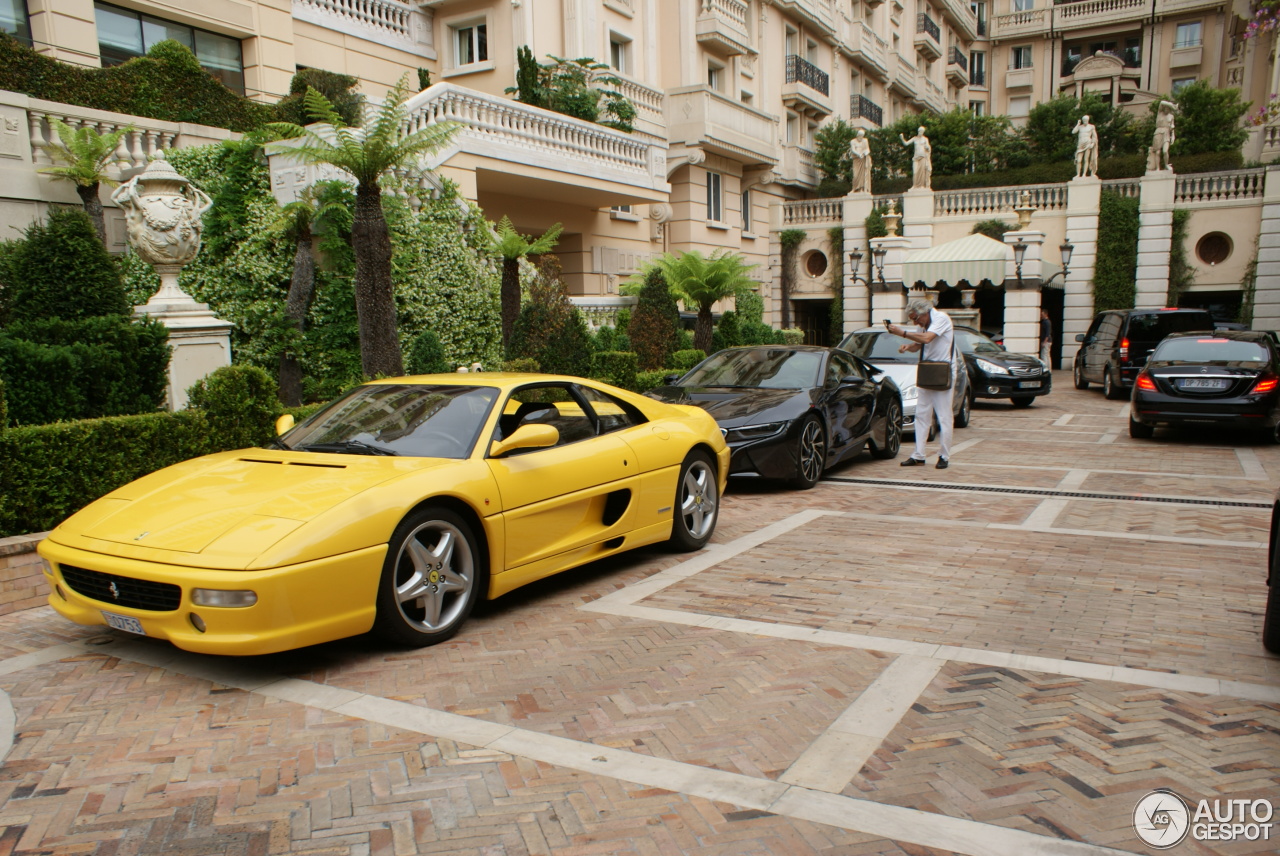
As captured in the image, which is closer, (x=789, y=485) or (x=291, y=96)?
(x=789, y=485)

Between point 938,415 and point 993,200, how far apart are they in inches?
864

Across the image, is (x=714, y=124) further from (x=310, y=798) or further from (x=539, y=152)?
(x=310, y=798)

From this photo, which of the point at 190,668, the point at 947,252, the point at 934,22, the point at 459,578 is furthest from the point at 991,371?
the point at 934,22

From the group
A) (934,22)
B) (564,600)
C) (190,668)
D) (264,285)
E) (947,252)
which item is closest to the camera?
(190,668)

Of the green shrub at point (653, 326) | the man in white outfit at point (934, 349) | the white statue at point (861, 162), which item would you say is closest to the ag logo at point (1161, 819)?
the man in white outfit at point (934, 349)

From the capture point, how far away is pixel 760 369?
1016cm

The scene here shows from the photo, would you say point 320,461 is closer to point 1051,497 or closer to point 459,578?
point 459,578

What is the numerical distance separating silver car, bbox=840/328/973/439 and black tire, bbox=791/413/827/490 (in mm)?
3595

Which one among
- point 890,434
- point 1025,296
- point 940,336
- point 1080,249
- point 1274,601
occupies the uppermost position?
point 1080,249

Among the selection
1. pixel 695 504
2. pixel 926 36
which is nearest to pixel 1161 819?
pixel 695 504

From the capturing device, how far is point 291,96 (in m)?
16.3

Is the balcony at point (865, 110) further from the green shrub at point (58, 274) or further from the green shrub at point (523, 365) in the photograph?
the green shrub at point (58, 274)

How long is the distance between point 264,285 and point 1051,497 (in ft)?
35.8

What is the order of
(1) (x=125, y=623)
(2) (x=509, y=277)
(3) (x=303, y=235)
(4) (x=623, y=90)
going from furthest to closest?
(4) (x=623, y=90)
(2) (x=509, y=277)
(3) (x=303, y=235)
(1) (x=125, y=623)
